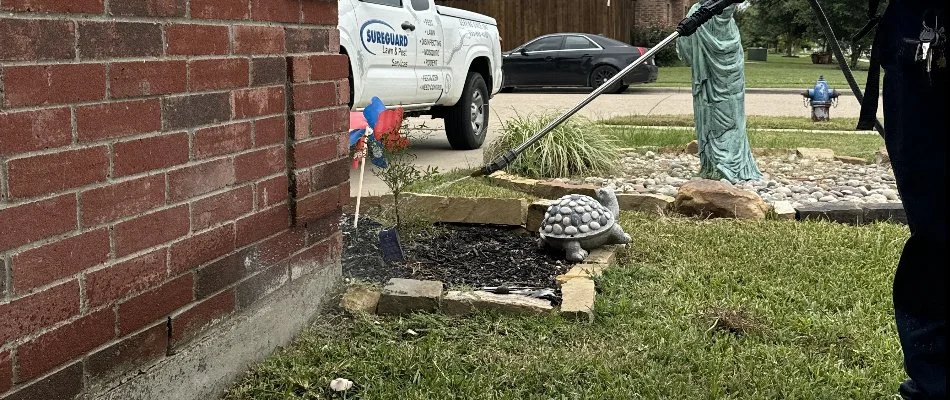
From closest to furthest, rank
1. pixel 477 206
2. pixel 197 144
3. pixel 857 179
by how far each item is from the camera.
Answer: pixel 197 144 < pixel 477 206 < pixel 857 179

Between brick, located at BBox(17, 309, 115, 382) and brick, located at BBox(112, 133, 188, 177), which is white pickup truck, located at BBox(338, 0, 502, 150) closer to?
brick, located at BBox(112, 133, 188, 177)

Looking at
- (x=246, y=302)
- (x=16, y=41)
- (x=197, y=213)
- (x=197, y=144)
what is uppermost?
(x=16, y=41)

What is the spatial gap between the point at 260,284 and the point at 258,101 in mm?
586

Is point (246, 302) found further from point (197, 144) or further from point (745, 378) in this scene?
point (745, 378)

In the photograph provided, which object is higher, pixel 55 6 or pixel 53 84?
pixel 55 6

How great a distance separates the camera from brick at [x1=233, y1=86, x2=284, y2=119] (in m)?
2.83

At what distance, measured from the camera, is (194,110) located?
8.49 ft

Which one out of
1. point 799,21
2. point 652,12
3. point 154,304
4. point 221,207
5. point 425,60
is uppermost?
point 799,21

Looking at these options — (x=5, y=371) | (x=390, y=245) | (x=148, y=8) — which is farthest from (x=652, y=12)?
(x=5, y=371)

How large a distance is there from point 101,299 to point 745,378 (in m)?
1.93

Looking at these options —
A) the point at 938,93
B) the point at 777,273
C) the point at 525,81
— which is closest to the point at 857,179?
the point at 777,273

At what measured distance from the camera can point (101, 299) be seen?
2250 mm

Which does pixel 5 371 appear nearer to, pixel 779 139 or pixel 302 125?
pixel 302 125

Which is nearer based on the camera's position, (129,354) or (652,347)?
(129,354)
